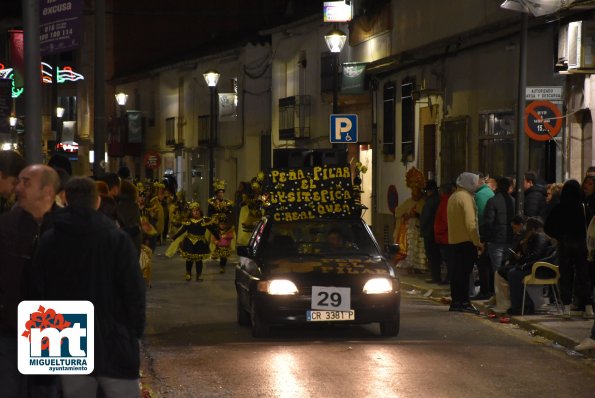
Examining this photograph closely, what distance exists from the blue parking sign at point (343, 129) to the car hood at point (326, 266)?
531 inches

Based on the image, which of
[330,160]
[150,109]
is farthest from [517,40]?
[150,109]

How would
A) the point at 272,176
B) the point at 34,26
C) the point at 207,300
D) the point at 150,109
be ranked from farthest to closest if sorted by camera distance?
the point at 150,109, the point at 207,300, the point at 272,176, the point at 34,26

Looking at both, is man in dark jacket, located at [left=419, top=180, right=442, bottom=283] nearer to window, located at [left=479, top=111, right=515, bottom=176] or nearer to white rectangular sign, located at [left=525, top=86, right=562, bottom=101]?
window, located at [left=479, top=111, right=515, bottom=176]

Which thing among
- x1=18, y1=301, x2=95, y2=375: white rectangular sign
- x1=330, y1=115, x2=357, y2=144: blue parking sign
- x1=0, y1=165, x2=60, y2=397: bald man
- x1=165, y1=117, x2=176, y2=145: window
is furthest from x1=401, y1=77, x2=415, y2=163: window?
x1=165, y1=117, x2=176, y2=145: window

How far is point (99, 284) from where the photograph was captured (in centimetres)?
648

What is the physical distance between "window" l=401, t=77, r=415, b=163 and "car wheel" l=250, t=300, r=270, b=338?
16.4 meters

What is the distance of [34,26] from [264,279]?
421 cm

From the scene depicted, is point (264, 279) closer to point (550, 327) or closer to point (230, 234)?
point (550, 327)

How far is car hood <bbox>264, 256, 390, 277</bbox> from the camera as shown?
1385 centimetres

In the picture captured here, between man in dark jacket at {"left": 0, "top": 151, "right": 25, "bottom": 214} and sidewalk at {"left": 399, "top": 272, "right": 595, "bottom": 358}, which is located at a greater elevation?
man in dark jacket at {"left": 0, "top": 151, "right": 25, "bottom": 214}

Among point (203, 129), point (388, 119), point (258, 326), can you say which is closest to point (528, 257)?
point (258, 326)

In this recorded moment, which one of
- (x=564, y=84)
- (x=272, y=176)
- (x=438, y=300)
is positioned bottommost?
(x=438, y=300)

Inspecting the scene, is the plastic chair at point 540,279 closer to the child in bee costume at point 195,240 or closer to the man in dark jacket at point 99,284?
the child in bee costume at point 195,240

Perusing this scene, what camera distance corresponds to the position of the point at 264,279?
13844mm
